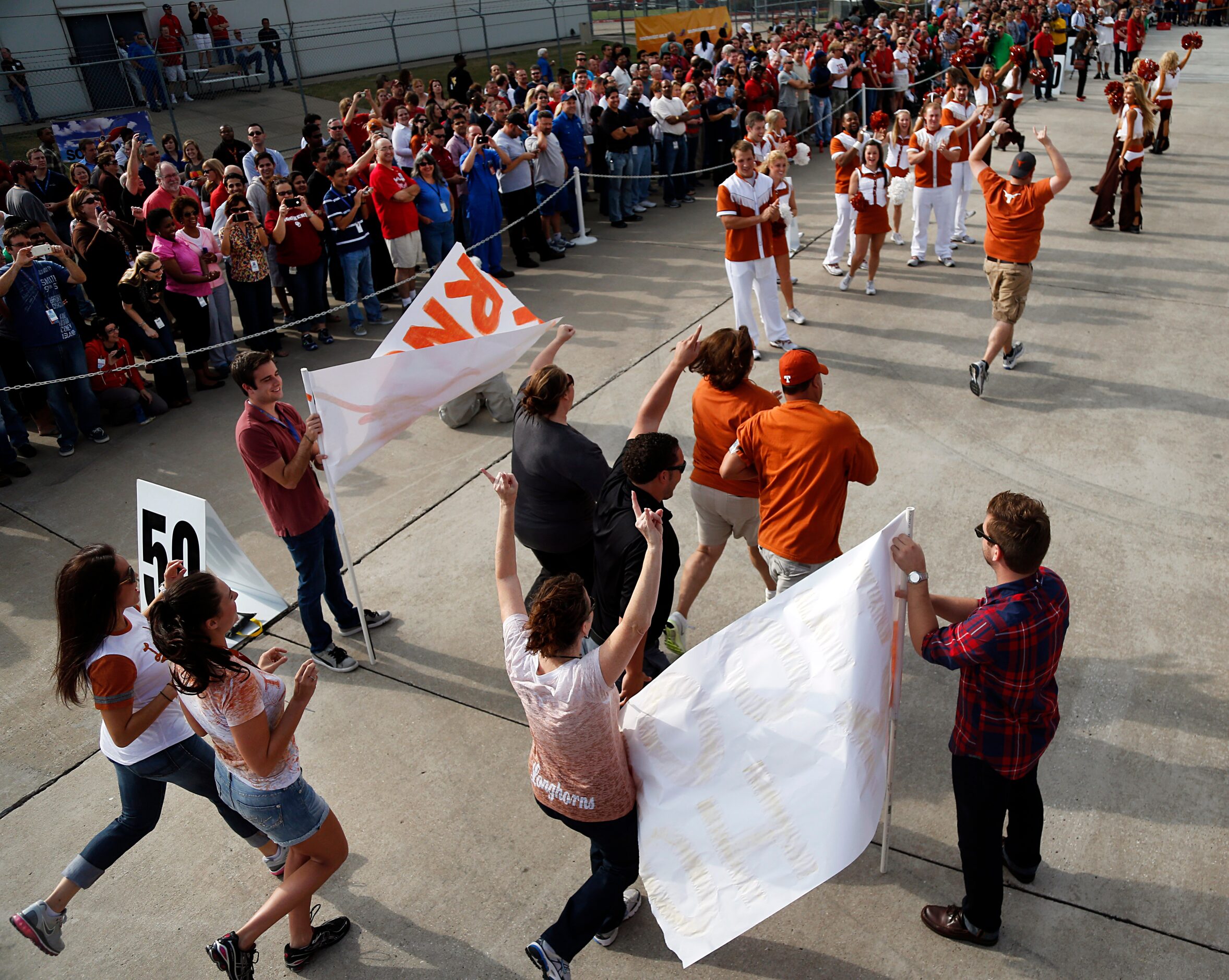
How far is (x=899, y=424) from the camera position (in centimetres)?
746

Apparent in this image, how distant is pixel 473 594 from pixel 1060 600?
363 centimetres

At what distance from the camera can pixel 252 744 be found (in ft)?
10.3

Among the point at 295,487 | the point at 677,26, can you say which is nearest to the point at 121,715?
the point at 295,487

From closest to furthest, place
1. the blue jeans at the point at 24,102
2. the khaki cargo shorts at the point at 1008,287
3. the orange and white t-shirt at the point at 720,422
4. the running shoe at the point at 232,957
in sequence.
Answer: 1. the running shoe at the point at 232,957
2. the orange and white t-shirt at the point at 720,422
3. the khaki cargo shorts at the point at 1008,287
4. the blue jeans at the point at 24,102

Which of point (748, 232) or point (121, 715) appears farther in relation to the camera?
point (748, 232)

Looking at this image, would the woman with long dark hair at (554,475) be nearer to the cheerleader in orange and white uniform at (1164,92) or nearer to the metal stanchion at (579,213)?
the metal stanchion at (579,213)

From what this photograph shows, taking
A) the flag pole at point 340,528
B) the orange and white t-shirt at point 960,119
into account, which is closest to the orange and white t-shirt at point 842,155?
the orange and white t-shirt at point 960,119

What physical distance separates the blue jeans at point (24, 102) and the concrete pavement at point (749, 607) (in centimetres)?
1279

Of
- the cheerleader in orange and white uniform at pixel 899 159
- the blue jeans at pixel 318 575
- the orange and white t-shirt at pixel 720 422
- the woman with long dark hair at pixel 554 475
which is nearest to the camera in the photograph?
the woman with long dark hair at pixel 554 475

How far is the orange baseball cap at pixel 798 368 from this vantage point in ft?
14.0

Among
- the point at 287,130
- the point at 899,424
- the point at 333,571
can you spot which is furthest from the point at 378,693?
the point at 287,130

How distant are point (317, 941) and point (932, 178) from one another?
963 centimetres

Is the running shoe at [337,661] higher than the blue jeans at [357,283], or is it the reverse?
the blue jeans at [357,283]

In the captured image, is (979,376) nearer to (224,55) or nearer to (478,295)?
(478,295)
